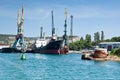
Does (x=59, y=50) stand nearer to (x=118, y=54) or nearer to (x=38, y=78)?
(x=118, y=54)

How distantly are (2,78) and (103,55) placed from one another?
68.8 m

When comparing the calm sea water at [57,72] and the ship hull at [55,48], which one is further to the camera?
the ship hull at [55,48]

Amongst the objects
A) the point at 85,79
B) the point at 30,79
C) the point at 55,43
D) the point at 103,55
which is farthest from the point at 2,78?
the point at 55,43

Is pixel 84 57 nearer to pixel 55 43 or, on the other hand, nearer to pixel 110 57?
pixel 110 57

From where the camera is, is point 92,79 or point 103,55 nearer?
point 92,79

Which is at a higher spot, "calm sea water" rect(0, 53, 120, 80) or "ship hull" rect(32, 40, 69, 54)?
"ship hull" rect(32, 40, 69, 54)

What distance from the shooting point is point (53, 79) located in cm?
5372

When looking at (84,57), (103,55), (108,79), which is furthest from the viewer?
(84,57)

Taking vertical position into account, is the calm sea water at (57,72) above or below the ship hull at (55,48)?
below

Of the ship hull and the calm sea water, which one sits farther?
the ship hull

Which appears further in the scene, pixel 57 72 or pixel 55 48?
Answer: pixel 55 48

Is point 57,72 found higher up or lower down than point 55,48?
lower down

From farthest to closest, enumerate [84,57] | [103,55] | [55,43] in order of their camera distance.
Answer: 1. [55,43]
2. [84,57]
3. [103,55]

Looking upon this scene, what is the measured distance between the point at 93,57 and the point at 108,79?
65.0 m
